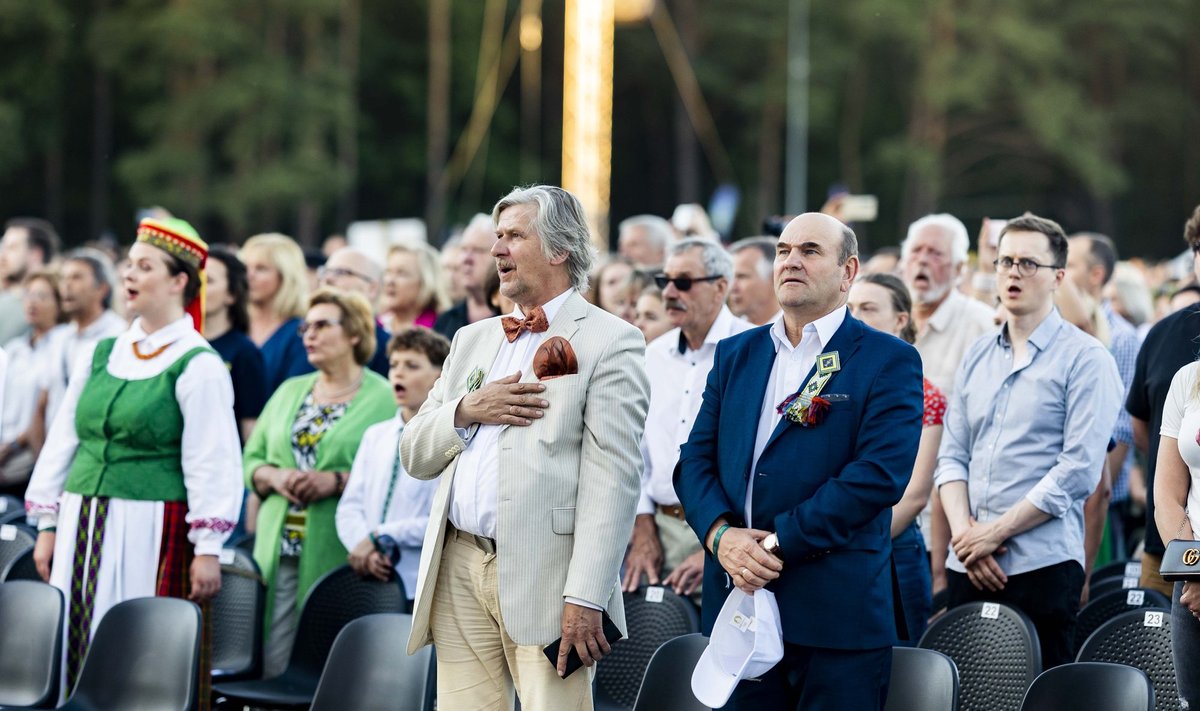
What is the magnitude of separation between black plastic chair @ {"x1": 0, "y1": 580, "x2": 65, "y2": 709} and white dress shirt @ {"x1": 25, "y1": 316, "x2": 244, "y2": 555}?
322 millimetres

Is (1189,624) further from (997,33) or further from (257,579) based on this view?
(997,33)

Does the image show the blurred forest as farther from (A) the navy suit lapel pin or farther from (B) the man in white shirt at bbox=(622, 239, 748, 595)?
(A) the navy suit lapel pin

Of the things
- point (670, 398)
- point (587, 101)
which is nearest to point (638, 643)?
point (670, 398)

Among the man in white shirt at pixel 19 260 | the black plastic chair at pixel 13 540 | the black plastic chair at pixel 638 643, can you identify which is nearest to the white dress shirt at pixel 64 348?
the man in white shirt at pixel 19 260

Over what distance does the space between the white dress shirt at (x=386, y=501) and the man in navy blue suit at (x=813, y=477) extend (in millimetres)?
1860

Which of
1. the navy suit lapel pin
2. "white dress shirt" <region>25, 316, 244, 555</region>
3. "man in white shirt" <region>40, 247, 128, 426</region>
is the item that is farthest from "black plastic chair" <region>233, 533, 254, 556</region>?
the navy suit lapel pin

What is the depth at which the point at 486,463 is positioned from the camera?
3.58 m

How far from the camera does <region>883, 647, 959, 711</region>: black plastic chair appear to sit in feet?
12.7

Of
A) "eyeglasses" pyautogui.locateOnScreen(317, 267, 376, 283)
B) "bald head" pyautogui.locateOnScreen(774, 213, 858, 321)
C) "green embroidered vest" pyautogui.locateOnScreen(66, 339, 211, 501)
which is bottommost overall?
"green embroidered vest" pyautogui.locateOnScreen(66, 339, 211, 501)

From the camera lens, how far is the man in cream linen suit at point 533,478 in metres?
3.49

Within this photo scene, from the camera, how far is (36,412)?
776 cm

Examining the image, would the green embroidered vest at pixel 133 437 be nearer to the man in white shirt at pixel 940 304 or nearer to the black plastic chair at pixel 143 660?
the black plastic chair at pixel 143 660

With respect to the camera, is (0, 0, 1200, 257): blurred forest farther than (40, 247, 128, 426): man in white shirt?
Yes

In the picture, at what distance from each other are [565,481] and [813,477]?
23.1 inches
